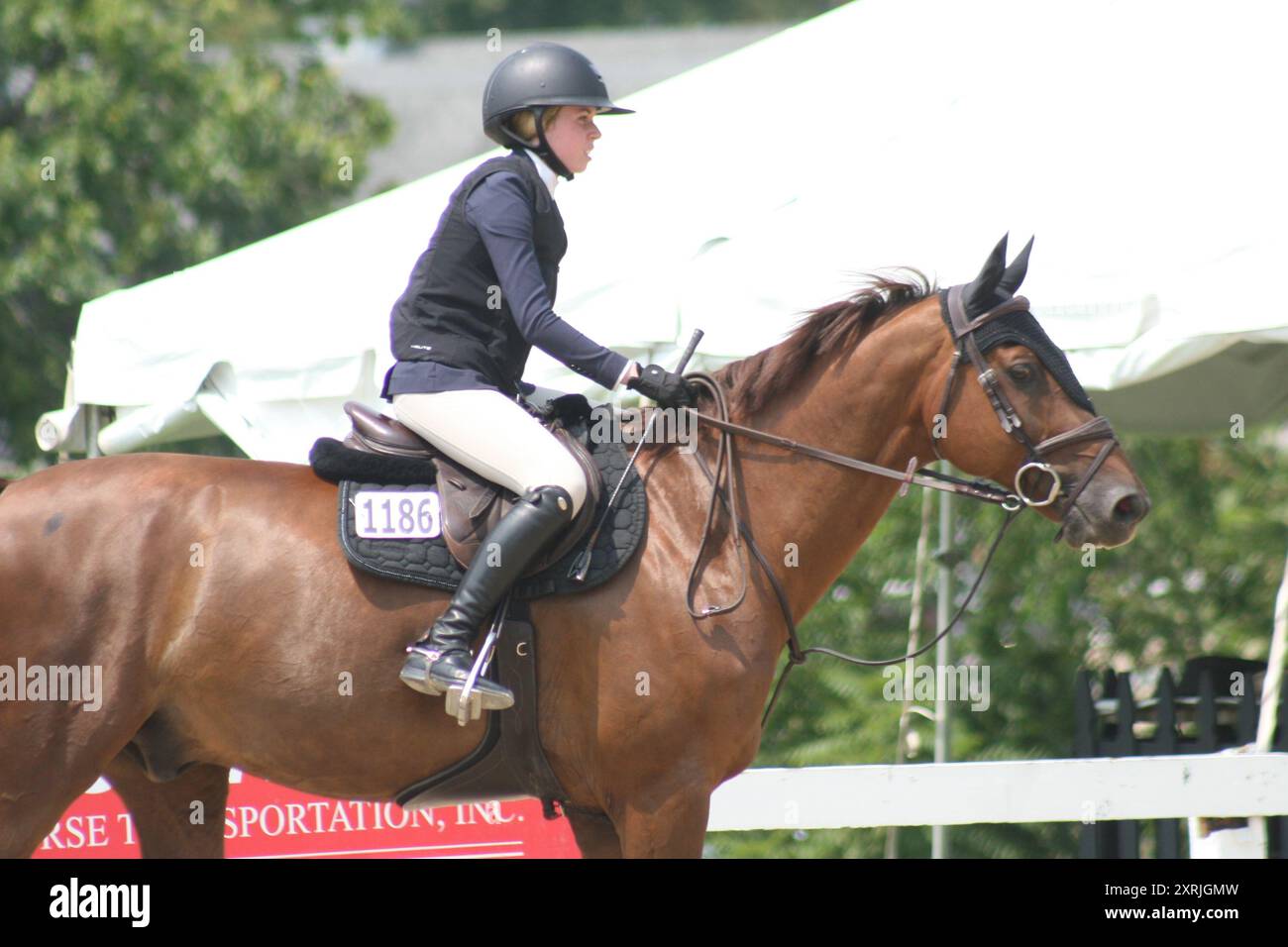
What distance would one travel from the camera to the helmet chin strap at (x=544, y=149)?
4.39m

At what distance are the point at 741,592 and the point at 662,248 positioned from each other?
2.32m

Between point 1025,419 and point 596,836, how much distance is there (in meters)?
1.69

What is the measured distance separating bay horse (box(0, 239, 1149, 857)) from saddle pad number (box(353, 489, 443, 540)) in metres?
0.11

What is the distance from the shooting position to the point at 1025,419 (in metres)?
4.21

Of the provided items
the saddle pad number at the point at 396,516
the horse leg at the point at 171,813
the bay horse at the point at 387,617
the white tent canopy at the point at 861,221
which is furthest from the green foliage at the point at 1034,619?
the saddle pad number at the point at 396,516

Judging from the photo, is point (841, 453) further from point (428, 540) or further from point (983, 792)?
point (983, 792)

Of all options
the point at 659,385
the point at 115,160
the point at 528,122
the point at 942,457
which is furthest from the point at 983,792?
the point at 115,160

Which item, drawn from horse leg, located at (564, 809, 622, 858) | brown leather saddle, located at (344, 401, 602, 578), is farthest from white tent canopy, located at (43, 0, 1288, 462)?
horse leg, located at (564, 809, 622, 858)

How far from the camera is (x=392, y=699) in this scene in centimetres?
418

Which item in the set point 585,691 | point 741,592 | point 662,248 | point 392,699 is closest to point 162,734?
point 392,699

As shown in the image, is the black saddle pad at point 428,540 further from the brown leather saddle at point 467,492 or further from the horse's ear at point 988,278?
the horse's ear at point 988,278

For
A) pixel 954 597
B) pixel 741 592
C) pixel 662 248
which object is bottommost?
pixel 741 592

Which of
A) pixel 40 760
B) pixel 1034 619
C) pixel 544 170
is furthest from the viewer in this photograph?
pixel 1034 619
